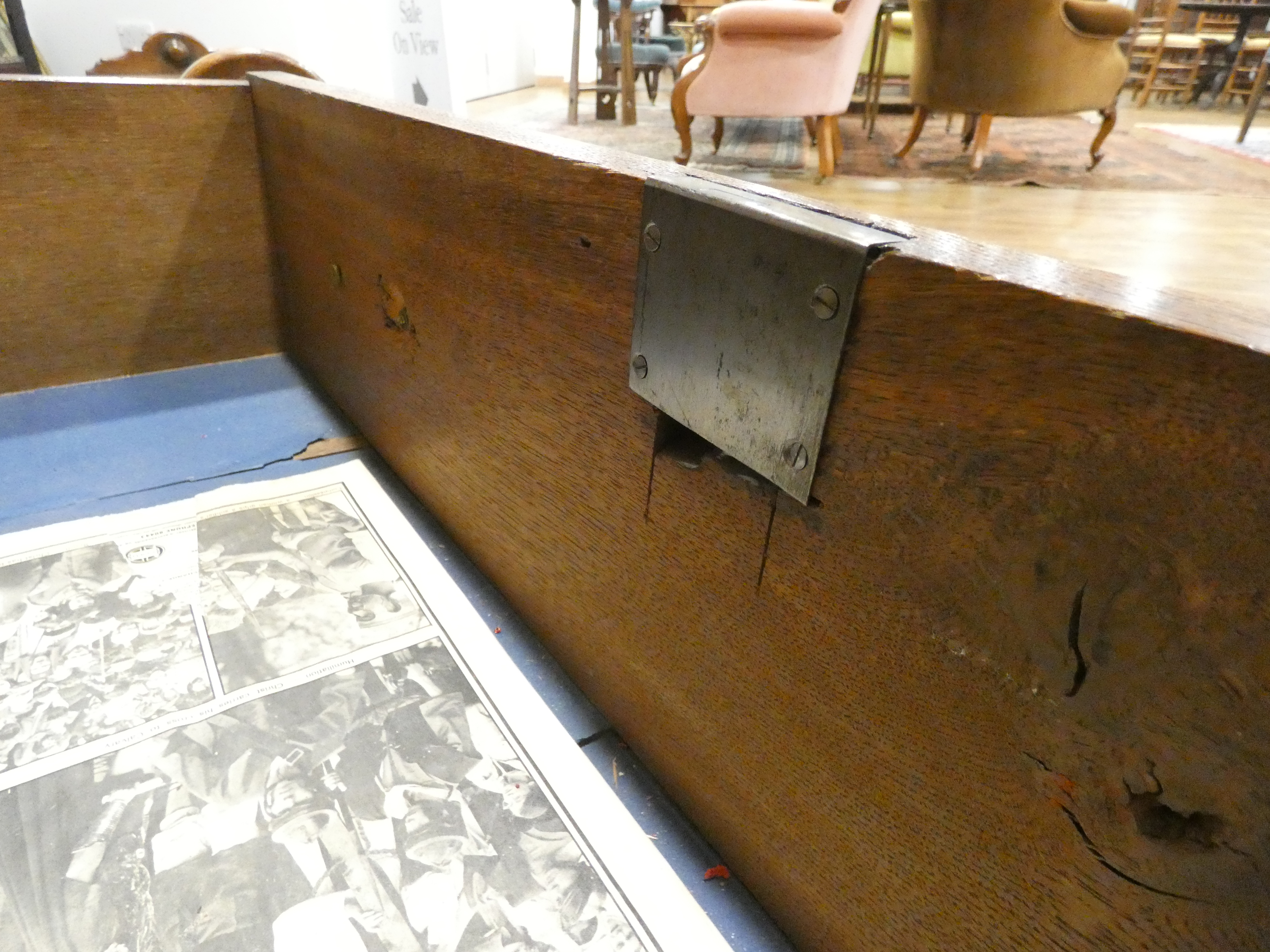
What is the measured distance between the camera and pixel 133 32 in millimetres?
1808

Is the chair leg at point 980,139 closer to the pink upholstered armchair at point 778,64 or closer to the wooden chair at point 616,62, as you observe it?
the pink upholstered armchair at point 778,64

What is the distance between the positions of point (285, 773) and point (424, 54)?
55.3 inches

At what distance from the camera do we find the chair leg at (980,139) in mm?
2240

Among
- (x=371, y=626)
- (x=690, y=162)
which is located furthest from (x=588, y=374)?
(x=690, y=162)

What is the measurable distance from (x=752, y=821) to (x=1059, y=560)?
0.81 ft

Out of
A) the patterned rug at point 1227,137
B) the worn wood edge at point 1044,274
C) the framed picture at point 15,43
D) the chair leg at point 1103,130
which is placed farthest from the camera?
the patterned rug at point 1227,137

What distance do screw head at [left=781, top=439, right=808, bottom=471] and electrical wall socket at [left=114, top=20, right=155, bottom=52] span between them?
218cm

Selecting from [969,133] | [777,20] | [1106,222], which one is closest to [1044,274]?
[1106,222]

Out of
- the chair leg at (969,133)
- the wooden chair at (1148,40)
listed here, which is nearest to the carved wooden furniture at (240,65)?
the chair leg at (969,133)

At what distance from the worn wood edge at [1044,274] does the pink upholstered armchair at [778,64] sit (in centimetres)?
182

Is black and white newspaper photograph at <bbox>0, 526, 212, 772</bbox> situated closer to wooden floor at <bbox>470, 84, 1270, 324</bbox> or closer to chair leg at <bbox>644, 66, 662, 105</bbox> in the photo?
wooden floor at <bbox>470, 84, 1270, 324</bbox>

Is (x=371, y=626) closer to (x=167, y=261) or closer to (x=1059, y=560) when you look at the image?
(x=1059, y=560)

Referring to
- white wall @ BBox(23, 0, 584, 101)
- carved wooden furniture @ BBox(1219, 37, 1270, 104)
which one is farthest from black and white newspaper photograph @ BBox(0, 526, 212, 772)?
carved wooden furniture @ BBox(1219, 37, 1270, 104)

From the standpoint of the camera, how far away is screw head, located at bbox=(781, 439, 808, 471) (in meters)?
0.29
